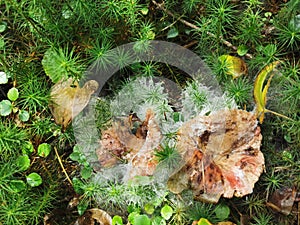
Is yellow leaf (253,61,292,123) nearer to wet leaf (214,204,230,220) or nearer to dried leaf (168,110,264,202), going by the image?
dried leaf (168,110,264,202)

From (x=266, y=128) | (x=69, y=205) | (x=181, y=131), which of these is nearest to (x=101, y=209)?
(x=69, y=205)

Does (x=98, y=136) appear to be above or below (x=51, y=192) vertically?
above

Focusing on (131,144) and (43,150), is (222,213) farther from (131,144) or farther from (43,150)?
(43,150)

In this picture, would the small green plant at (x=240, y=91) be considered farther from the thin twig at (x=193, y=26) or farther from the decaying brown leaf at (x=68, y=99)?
the decaying brown leaf at (x=68, y=99)

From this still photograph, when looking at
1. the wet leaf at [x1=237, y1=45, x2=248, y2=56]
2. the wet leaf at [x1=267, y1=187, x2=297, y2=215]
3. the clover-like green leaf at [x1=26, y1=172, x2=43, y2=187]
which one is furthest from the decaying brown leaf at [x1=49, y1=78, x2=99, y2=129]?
the wet leaf at [x1=267, y1=187, x2=297, y2=215]

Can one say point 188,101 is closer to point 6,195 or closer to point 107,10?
point 107,10

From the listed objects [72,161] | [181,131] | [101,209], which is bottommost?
[101,209]
